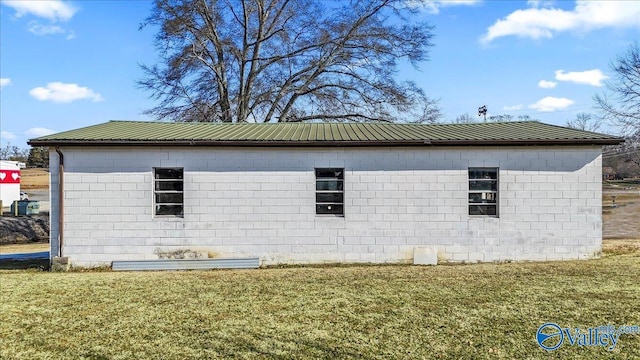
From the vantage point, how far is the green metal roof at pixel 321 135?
9703 millimetres

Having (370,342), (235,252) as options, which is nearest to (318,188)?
(235,252)

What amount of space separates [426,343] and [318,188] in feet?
18.1

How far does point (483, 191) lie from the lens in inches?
399

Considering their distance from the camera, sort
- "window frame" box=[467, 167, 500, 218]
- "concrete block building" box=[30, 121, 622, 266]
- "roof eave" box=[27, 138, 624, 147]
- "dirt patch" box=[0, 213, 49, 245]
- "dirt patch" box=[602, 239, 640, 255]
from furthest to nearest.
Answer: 1. "dirt patch" box=[0, 213, 49, 245]
2. "dirt patch" box=[602, 239, 640, 255]
3. "window frame" box=[467, 167, 500, 218]
4. "concrete block building" box=[30, 121, 622, 266]
5. "roof eave" box=[27, 138, 624, 147]

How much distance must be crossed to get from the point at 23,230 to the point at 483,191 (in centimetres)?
1916

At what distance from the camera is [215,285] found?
8.10m

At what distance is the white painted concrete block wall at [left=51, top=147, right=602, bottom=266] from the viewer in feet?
32.8

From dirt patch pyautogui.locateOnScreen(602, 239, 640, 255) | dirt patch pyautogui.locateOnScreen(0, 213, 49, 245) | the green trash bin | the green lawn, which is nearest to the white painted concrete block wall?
the green lawn

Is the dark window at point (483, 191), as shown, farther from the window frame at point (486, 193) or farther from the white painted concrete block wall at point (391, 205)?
the white painted concrete block wall at point (391, 205)

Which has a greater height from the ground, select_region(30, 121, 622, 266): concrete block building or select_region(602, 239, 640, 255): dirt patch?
select_region(30, 121, 622, 266): concrete block building

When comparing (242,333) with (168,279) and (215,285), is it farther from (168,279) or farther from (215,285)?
(168,279)

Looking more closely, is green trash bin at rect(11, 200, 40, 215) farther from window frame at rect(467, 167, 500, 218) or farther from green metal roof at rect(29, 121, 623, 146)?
window frame at rect(467, 167, 500, 218)

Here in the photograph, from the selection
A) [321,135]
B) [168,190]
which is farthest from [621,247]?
[168,190]

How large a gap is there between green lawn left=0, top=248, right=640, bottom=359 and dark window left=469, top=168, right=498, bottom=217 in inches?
58.3
